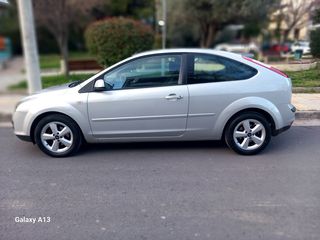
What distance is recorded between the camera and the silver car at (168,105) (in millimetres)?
4652

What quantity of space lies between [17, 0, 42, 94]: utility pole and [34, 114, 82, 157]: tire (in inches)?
133

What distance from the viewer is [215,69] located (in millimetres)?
4809

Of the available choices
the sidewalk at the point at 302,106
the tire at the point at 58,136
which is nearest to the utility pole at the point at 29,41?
the sidewalk at the point at 302,106

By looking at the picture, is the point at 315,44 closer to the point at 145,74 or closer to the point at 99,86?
the point at 145,74

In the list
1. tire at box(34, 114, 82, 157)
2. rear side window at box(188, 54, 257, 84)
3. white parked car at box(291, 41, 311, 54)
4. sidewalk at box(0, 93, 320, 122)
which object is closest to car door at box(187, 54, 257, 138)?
rear side window at box(188, 54, 257, 84)

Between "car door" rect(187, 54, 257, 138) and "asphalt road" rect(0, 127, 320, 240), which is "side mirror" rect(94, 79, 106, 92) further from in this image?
"car door" rect(187, 54, 257, 138)

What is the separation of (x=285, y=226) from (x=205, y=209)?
2.47 ft

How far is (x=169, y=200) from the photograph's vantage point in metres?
3.53

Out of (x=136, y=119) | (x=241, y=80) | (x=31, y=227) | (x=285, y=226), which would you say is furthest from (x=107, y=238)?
(x=241, y=80)

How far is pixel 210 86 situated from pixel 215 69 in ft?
1.02

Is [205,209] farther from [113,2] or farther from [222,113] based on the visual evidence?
[113,2]

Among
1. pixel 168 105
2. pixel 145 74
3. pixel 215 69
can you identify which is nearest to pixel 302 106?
pixel 215 69

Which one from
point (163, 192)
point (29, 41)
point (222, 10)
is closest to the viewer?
point (163, 192)

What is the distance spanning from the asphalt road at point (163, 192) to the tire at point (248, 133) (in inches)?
5.4
